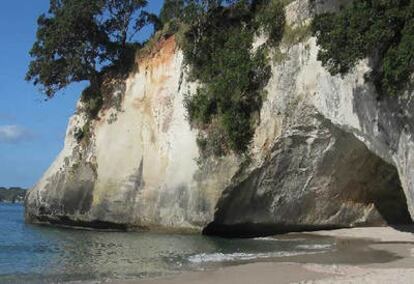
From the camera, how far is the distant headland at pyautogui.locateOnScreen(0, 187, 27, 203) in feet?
587

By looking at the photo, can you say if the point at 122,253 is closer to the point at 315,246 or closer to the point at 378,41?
the point at 315,246

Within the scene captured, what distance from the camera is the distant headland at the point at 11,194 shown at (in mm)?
179000

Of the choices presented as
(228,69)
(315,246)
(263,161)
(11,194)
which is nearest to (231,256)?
(315,246)

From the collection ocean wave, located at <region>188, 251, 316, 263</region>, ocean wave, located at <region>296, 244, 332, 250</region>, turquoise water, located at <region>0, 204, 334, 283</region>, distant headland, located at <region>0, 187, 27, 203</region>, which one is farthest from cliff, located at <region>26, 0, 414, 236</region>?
distant headland, located at <region>0, 187, 27, 203</region>

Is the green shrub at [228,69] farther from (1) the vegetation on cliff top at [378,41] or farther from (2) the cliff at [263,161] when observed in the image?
(1) the vegetation on cliff top at [378,41]

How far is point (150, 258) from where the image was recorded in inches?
834

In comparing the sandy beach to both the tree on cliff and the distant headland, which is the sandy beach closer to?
the tree on cliff

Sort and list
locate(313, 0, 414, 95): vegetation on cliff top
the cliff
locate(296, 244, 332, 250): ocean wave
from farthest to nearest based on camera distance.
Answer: the cliff
locate(296, 244, 332, 250): ocean wave
locate(313, 0, 414, 95): vegetation on cliff top

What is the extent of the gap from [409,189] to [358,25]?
17.6 ft

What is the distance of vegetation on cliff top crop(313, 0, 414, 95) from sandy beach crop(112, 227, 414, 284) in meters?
5.07

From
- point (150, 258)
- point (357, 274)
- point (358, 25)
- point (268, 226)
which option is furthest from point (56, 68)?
point (357, 274)

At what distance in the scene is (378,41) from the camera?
19.4m

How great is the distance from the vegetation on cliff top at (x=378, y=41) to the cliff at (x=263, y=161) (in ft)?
2.10

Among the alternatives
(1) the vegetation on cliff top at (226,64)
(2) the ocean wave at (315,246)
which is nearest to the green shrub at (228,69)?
(1) the vegetation on cliff top at (226,64)
